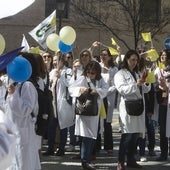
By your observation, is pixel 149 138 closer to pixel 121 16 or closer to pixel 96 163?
pixel 96 163

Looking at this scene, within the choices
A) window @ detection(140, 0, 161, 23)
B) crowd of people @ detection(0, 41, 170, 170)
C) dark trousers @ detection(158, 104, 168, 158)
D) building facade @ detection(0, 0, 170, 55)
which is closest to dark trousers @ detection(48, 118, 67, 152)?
crowd of people @ detection(0, 41, 170, 170)

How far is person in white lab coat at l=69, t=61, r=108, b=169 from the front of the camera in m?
7.21

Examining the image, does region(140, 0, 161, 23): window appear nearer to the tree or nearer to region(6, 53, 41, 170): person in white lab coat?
the tree

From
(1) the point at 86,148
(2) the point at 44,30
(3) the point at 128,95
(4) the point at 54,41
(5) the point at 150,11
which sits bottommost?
(1) the point at 86,148

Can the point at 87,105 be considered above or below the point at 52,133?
above

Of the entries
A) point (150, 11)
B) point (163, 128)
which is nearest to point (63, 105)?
point (163, 128)

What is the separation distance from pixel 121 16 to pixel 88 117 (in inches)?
962

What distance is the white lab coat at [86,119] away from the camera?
721 cm

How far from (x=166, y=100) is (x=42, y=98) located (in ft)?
9.66

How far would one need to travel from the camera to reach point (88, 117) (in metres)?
7.22

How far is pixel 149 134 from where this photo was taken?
8625mm

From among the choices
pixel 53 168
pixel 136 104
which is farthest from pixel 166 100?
pixel 53 168

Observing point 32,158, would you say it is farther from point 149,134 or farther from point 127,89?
point 149,134

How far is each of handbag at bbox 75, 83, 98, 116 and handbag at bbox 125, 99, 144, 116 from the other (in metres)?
0.47
